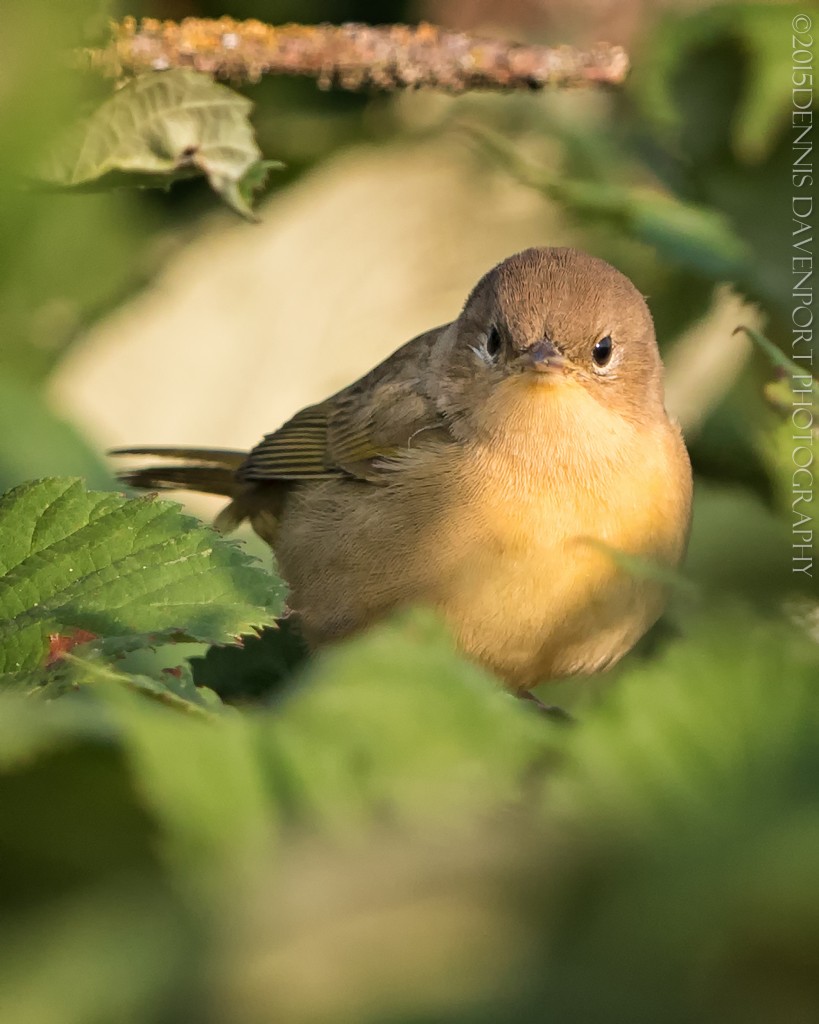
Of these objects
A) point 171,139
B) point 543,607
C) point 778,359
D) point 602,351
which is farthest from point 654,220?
point 778,359

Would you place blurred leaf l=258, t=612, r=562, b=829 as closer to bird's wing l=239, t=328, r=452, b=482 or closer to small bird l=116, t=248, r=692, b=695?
small bird l=116, t=248, r=692, b=695

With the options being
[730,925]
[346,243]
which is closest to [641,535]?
[346,243]

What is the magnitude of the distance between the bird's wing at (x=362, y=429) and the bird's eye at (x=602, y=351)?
1.33ft

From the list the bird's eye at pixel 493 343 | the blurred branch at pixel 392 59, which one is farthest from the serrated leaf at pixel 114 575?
the bird's eye at pixel 493 343

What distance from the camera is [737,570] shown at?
2064 millimetres

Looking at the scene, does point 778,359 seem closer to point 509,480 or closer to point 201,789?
point 201,789

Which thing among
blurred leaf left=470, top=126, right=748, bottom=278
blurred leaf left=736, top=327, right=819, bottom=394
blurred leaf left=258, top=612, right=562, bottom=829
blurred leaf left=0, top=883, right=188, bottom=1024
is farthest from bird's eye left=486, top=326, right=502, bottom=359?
blurred leaf left=0, top=883, right=188, bottom=1024

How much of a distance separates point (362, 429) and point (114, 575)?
7.22 ft

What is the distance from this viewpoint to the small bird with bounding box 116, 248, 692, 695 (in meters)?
2.66

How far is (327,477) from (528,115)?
3.61 feet

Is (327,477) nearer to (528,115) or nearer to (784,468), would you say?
(528,115)

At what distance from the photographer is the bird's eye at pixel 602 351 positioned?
3.11 m

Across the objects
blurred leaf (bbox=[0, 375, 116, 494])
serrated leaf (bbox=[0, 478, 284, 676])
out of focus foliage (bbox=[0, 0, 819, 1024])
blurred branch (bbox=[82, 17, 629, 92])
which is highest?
blurred branch (bbox=[82, 17, 629, 92])

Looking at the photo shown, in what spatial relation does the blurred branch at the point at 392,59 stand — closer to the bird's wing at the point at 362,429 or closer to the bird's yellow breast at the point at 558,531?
the bird's yellow breast at the point at 558,531
